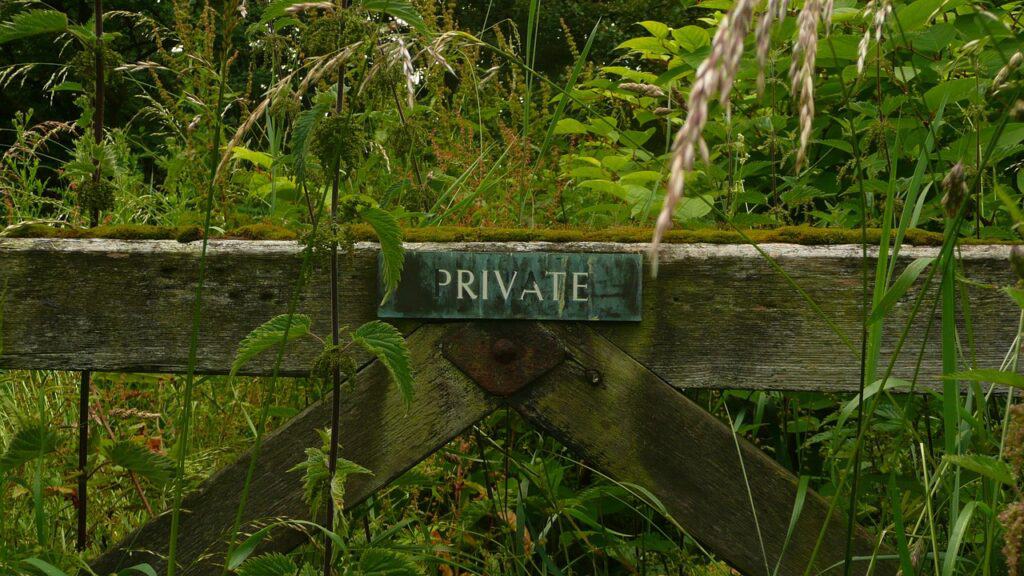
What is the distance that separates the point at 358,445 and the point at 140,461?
0.38 m

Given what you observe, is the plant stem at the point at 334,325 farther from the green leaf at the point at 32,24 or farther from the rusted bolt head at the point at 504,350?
the green leaf at the point at 32,24

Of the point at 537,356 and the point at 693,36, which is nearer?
the point at 537,356

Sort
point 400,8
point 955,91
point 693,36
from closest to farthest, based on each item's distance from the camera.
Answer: point 400,8, point 955,91, point 693,36

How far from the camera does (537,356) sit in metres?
1.61

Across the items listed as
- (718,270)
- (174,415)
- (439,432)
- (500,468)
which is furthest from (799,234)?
(174,415)

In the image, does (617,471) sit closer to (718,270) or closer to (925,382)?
(718,270)

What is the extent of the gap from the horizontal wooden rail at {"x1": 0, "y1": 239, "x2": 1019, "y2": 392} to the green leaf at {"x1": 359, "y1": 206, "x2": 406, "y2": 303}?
37 cm

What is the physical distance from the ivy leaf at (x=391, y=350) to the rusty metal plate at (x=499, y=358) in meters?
0.35

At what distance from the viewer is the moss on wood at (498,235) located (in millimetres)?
1635

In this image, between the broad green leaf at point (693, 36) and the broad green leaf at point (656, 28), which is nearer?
the broad green leaf at point (693, 36)

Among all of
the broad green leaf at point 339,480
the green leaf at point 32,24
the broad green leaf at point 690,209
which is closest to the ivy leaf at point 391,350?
the broad green leaf at point 339,480

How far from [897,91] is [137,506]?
252 cm

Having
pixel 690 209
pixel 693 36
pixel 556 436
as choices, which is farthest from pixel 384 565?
pixel 693 36

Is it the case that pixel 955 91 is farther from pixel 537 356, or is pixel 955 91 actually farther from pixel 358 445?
pixel 358 445
